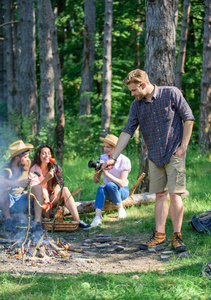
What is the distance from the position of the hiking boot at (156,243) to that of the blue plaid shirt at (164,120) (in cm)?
92

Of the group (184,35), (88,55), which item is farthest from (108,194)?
(88,55)

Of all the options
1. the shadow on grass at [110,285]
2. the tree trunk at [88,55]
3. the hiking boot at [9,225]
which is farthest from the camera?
the tree trunk at [88,55]

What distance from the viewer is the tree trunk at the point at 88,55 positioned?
14038 millimetres

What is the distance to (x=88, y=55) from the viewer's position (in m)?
14.3

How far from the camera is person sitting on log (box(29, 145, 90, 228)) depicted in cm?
548

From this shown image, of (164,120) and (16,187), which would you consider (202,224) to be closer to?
(164,120)

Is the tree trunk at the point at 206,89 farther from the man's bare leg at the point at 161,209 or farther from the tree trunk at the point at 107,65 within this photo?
the man's bare leg at the point at 161,209

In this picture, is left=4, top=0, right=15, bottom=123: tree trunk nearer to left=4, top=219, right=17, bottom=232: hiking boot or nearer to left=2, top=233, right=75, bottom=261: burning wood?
left=4, top=219, right=17, bottom=232: hiking boot

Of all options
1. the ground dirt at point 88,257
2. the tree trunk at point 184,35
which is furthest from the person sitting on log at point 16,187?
the tree trunk at point 184,35

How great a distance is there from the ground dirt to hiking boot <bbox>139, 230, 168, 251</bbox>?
0.31 ft

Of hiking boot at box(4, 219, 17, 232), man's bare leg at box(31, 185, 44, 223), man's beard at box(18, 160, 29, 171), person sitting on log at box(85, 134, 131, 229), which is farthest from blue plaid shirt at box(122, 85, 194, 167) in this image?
hiking boot at box(4, 219, 17, 232)

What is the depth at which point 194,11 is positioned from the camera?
15.8 metres

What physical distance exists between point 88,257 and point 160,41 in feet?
12.0

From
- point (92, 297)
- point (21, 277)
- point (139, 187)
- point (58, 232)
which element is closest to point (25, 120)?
point (139, 187)
